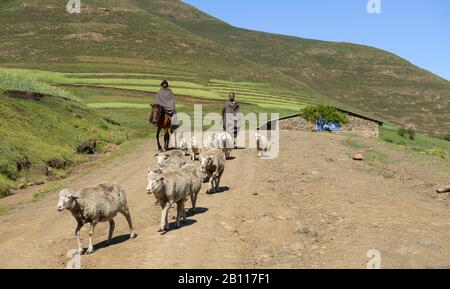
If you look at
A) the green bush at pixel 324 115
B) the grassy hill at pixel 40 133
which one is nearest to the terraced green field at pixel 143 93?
the grassy hill at pixel 40 133

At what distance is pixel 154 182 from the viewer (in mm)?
12891

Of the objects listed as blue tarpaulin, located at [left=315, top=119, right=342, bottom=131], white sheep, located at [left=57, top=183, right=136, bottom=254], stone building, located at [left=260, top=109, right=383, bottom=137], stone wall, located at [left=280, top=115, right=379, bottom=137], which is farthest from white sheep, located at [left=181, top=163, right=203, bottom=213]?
blue tarpaulin, located at [left=315, top=119, right=342, bottom=131]

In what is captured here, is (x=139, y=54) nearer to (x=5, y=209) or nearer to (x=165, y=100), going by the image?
(x=165, y=100)

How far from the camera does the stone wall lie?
208 feet

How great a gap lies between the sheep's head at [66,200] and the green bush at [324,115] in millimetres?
52076

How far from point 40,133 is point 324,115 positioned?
38.8m

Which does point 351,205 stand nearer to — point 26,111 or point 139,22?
point 26,111

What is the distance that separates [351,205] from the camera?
52.8ft

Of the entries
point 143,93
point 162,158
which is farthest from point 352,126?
point 162,158

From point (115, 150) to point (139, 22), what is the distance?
12682 cm

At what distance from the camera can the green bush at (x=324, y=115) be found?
2451 inches

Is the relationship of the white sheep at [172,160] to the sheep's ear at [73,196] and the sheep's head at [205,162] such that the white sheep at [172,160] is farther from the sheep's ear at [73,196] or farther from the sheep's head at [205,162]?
the sheep's ear at [73,196]

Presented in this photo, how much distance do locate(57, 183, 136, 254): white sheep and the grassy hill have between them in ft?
34.7

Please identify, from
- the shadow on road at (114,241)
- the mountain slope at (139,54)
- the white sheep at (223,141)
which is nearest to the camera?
the shadow on road at (114,241)
